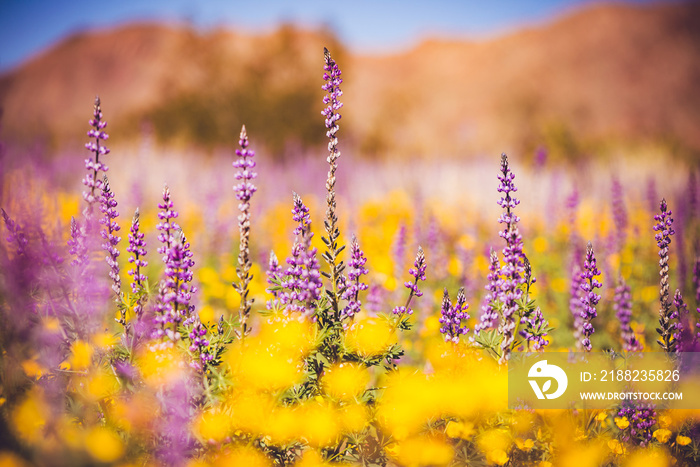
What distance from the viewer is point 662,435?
1.99 metres

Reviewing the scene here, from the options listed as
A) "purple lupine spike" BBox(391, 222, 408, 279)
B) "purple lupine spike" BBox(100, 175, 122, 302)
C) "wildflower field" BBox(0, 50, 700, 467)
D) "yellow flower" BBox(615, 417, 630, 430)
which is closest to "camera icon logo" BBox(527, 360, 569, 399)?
"wildflower field" BBox(0, 50, 700, 467)

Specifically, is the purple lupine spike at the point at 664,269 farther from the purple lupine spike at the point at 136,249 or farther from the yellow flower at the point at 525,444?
the purple lupine spike at the point at 136,249

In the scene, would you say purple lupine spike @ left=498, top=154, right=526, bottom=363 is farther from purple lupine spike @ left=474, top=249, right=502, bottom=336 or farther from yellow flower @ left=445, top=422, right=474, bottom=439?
yellow flower @ left=445, top=422, right=474, bottom=439

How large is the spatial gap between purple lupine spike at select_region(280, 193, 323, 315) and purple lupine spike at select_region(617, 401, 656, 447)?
4.78ft

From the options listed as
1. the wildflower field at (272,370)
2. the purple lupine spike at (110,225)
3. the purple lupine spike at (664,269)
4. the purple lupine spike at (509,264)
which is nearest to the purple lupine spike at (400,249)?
the wildflower field at (272,370)

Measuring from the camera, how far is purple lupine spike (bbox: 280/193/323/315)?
1.78m

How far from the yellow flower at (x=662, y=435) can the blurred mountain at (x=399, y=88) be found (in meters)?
8.11

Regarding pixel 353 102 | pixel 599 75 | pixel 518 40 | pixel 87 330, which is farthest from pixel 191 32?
pixel 518 40

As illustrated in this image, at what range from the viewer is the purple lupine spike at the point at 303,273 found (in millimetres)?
1777

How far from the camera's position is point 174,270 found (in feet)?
5.59

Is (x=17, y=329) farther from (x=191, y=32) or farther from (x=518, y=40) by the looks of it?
(x=518, y=40)

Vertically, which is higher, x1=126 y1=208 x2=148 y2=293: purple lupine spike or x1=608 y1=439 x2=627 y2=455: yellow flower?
x1=126 y1=208 x2=148 y2=293: purple lupine spike

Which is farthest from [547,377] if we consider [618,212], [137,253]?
[618,212]

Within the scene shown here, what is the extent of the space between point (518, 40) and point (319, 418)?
5387 centimetres
